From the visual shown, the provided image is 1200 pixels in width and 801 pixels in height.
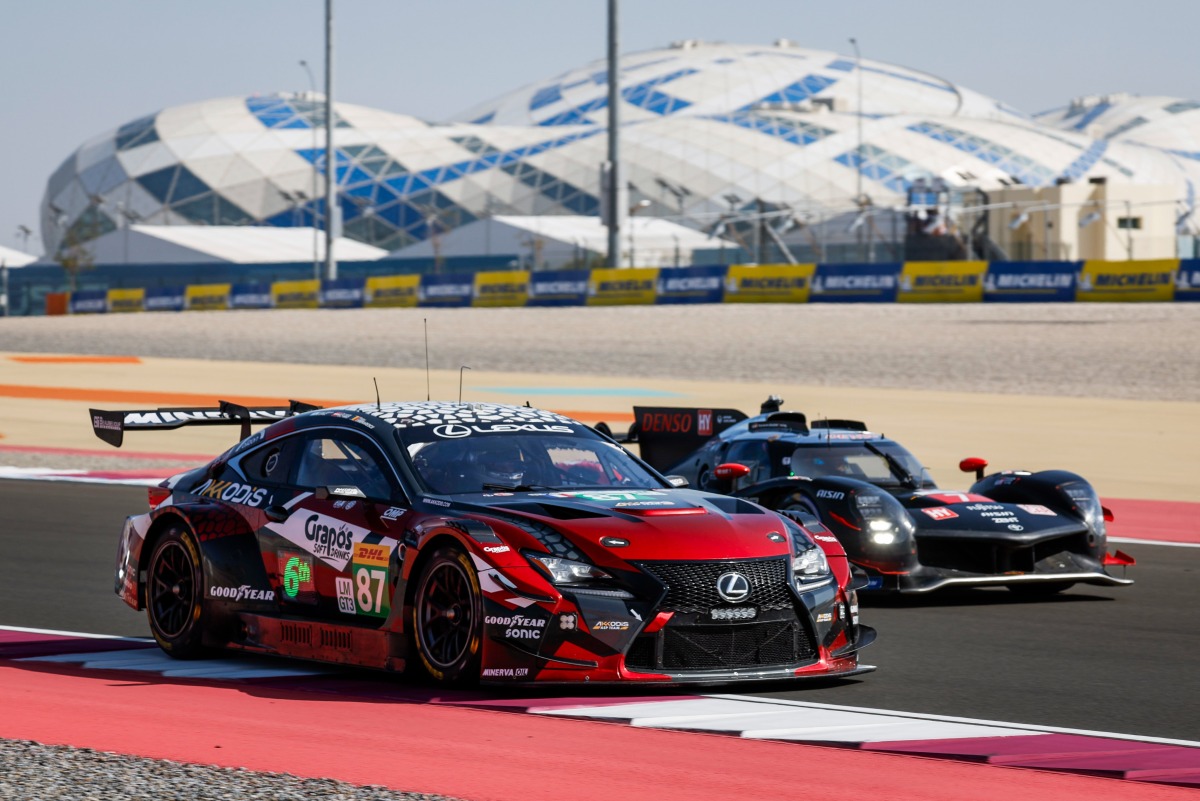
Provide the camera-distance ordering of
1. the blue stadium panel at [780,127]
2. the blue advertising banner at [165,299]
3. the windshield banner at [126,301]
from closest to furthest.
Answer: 1. the blue advertising banner at [165,299]
2. the windshield banner at [126,301]
3. the blue stadium panel at [780,127]

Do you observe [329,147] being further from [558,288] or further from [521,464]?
[521,464]

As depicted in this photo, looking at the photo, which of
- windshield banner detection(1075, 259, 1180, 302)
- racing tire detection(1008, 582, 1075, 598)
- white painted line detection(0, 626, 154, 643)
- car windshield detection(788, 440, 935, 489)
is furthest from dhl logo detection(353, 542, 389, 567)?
windshield banner detection(1075, 259, 1180, 302)

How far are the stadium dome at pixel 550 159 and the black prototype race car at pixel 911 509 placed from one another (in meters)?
90.6

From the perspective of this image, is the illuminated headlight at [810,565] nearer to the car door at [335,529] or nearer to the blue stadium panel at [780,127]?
the car door at [335,529]

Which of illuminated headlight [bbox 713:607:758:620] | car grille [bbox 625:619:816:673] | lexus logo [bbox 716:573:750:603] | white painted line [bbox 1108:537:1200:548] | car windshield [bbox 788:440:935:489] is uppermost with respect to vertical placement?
car windshield [bbox 788:440:935:489]

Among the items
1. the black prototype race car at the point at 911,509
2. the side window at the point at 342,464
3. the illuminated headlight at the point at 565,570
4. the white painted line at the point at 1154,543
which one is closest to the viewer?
the illuminated headlight at the point at 565,570

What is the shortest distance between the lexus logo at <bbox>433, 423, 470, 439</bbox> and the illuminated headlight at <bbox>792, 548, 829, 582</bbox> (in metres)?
1.70

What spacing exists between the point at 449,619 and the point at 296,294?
185ft

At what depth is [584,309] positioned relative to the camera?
170 feet

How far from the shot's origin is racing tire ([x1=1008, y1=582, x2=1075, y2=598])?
11.4 meters

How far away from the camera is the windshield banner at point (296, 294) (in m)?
62.3

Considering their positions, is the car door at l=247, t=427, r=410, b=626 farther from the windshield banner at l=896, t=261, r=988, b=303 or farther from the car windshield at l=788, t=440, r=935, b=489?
the windshield banner at l=896, t=261, r=988, b=303

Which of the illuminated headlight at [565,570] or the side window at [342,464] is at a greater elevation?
the side window at [342,464]

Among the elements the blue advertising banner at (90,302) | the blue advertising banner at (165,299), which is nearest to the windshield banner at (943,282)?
the blue advertising banner at (165,299)
